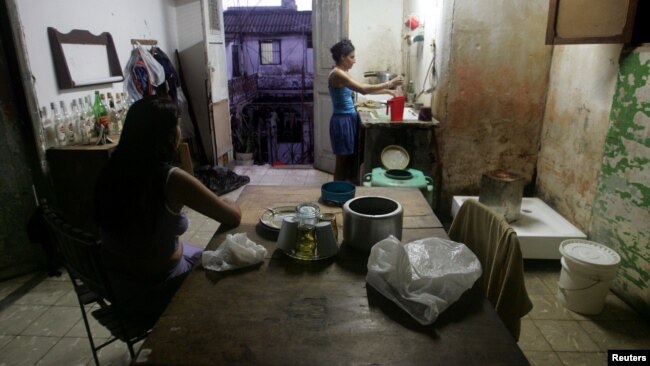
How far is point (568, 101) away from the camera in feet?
10.3

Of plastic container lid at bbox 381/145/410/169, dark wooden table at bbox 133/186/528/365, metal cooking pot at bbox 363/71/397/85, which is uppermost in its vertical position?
metal cooking pot at bbox 363/71/397/85

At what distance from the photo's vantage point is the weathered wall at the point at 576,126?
2730 mm

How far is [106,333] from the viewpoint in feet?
7.54

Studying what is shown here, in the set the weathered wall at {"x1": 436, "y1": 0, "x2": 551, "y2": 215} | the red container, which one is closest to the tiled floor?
the weathered wall at {"x1": 436, "y1": 0, "x2": 551, "y2": 215}

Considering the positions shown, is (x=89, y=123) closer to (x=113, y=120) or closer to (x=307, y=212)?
(x=113, y=120)

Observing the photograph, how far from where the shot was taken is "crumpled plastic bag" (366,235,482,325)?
112 cm

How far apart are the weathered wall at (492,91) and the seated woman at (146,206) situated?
255 centimetres

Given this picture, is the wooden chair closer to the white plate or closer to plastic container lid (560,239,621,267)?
the white plate

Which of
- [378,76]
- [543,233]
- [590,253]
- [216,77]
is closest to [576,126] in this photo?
[543,233]

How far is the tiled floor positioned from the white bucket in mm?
74

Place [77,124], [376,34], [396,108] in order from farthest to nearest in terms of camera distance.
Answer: [376,34] < [396,108] < [77,124]

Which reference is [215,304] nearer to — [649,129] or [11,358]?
[11,358]

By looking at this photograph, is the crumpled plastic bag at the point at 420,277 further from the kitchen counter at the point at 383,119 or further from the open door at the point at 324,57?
the open door at the point at 324,57

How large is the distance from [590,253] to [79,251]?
8.67 ft
